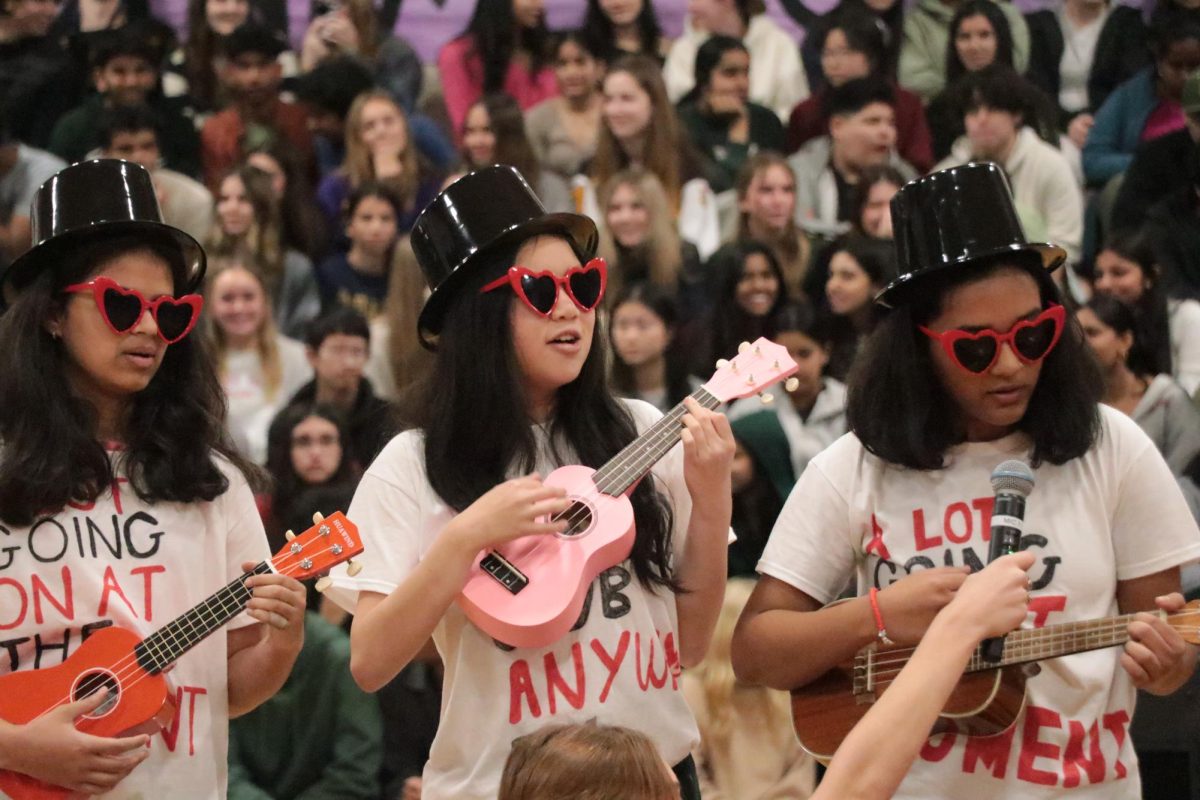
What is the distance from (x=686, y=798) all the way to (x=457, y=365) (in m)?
0.96

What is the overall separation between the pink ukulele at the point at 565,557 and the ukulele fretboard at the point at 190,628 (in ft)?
1.65

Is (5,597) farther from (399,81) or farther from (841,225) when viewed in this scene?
(399,81)

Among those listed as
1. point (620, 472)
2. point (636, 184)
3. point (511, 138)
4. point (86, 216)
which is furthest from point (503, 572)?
point (511, 138)

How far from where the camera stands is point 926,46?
32.8ft

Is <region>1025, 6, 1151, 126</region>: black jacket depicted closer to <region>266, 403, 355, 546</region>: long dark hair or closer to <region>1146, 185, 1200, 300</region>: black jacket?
<region>1146, 185, 1200, 300</region>: black jacket

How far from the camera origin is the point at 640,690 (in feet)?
11.3

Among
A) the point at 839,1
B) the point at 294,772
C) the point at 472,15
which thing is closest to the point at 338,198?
the point at 472,15

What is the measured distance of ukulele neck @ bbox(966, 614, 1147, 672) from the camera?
335cm

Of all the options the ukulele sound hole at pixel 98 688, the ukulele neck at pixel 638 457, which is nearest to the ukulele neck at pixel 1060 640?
the ukulele neck at pixel 638 457

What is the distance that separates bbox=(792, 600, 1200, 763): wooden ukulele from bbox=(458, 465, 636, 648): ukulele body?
551mm

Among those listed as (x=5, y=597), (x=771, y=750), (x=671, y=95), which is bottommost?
(x=771, y=750)

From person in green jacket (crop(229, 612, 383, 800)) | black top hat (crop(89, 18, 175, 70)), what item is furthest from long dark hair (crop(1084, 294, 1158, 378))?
black top hat (crop(89, 18, 175, 70))

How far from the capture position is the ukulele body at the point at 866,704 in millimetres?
3457

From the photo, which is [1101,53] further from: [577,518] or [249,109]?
[577,518]
